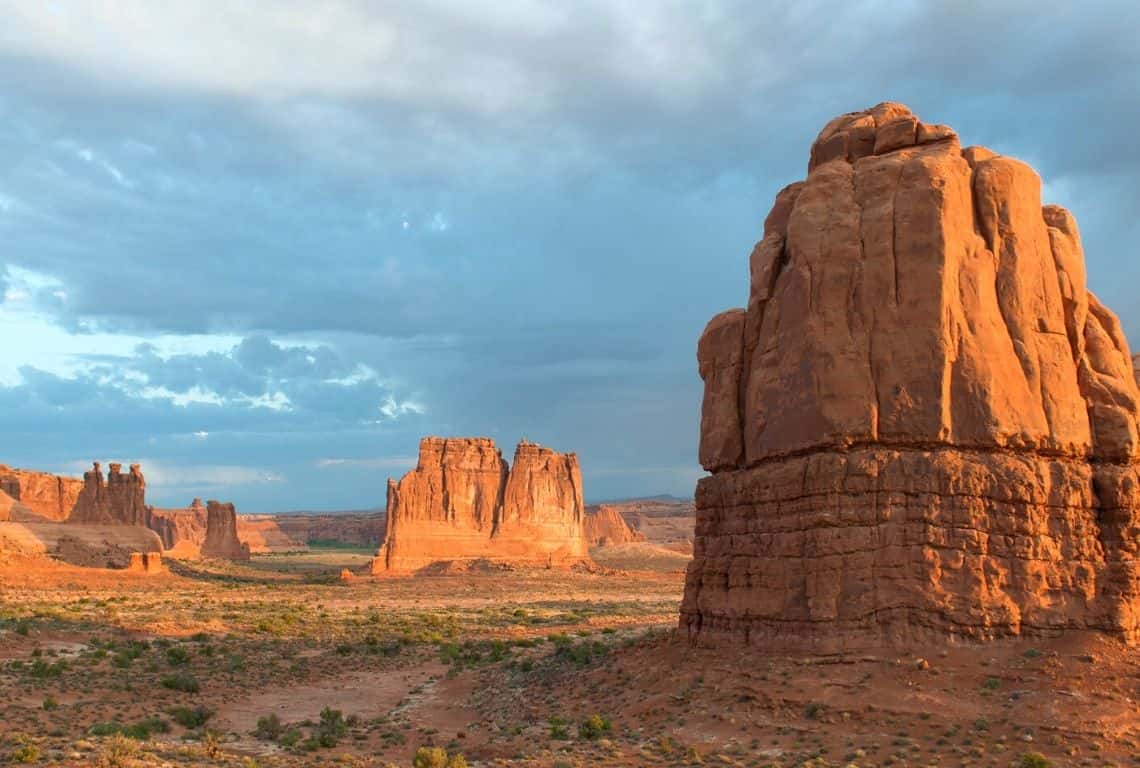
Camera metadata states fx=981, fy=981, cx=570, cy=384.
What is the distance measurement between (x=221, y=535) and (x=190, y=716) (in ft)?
349

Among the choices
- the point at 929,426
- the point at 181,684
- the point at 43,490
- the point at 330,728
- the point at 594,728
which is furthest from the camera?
the point at 43,490

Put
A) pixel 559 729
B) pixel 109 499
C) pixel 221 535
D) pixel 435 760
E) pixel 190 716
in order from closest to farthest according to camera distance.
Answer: pixel 435 760
pixel 559 729
pixel 190 716
pixel 109 499
pixel 221 535

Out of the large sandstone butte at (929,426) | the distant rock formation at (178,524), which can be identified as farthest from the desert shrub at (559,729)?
the distant rock formation at (178,524)

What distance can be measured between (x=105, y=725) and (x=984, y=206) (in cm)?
1962

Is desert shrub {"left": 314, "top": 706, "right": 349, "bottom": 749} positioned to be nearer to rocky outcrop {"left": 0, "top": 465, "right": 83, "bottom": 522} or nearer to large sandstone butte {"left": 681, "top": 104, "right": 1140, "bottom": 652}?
large sandstone butte {"left": 681, "top": 104, "right": 1140, "bottom": 652}

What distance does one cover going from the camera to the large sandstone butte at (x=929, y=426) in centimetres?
1658

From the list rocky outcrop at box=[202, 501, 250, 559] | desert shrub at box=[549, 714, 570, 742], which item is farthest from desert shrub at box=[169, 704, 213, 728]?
rocky outcrop at box=[202, 501, 250, 559]

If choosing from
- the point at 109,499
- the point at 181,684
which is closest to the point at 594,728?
the point at 181,684

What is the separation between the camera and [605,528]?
152 m

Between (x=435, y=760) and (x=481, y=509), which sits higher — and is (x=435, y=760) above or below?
below

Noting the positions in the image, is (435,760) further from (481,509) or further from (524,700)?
(481,509)

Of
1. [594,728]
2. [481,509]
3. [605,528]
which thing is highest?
[481,509]

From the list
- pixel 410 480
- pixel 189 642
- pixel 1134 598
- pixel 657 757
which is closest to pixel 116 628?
pixel 189 642

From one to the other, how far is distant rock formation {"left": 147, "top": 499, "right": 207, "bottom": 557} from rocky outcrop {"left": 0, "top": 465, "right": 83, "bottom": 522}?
34.9m
